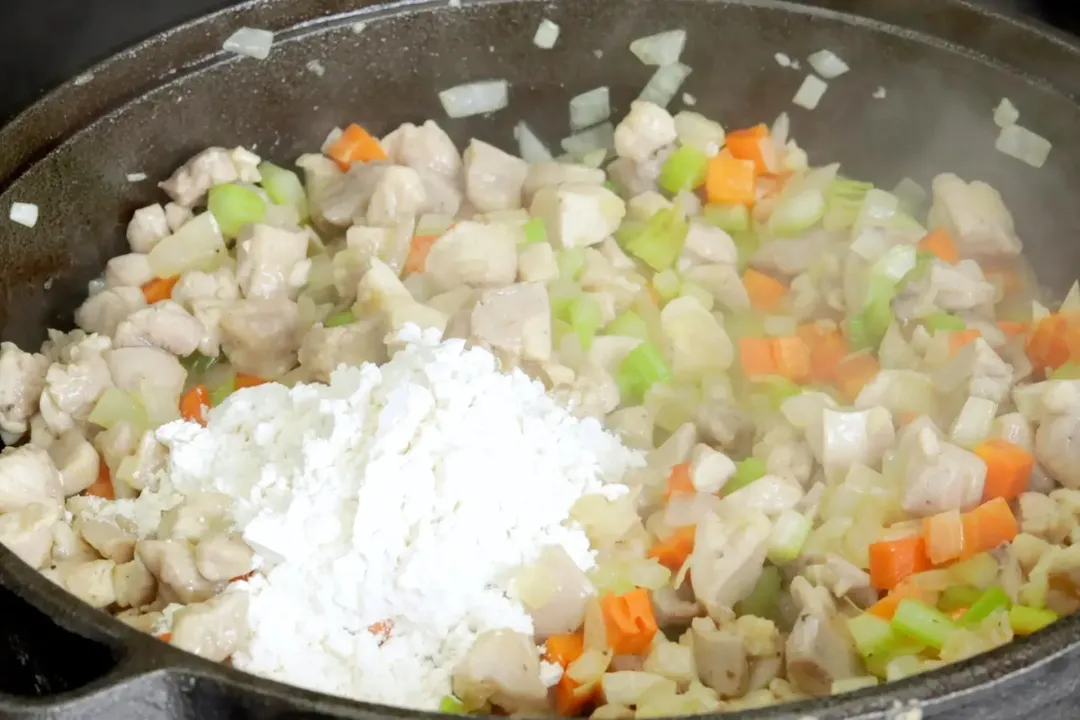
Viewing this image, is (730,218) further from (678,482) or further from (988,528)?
(988,528)

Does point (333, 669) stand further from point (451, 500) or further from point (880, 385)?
point (880, 385)

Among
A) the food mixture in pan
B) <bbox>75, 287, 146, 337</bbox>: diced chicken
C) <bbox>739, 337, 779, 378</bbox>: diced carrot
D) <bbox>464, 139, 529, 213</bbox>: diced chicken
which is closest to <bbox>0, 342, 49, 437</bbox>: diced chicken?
the food mixture in pan

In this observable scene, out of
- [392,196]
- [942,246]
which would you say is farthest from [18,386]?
[942,246]

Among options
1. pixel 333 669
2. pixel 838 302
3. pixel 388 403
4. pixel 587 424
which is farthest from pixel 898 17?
pixel 333 669

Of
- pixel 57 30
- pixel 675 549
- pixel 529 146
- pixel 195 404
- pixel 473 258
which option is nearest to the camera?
pixel 675 549

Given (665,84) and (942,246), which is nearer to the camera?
(942,246)

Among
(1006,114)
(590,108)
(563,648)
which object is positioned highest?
(1006,114)

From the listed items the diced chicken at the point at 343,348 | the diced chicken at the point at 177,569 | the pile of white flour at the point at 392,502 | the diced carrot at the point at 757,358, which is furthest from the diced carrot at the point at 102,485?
the diced carrot at the point at 757,358

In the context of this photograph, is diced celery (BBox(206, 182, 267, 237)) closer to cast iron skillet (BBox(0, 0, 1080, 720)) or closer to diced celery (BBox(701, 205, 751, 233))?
cast iron skillet (BBox(0, 0, 1080, 720))
